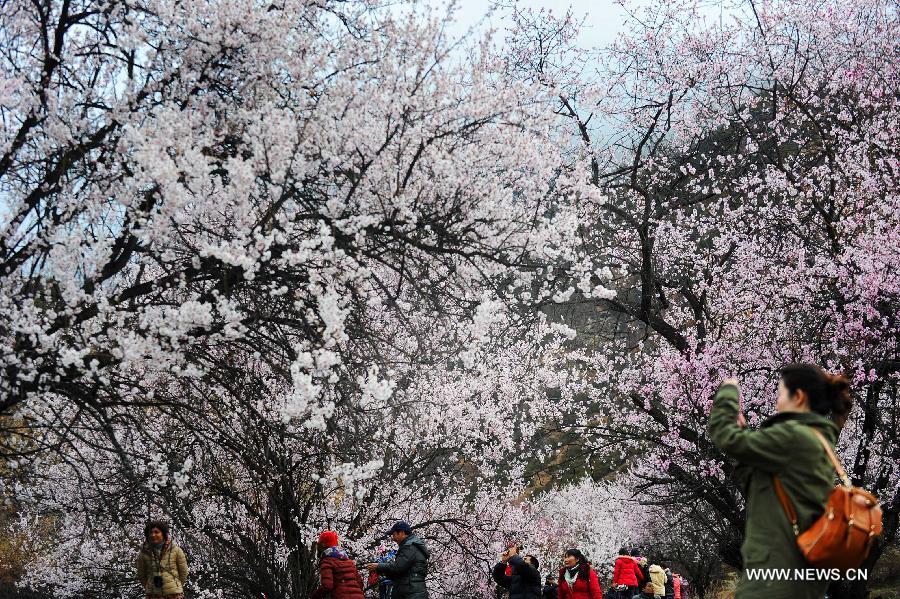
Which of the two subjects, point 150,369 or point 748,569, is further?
point 150,369

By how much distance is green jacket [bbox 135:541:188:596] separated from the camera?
8.00 metres

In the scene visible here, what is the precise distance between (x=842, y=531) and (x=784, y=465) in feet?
1.10

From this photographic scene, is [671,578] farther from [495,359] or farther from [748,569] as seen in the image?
[748,569]

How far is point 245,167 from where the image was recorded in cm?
534

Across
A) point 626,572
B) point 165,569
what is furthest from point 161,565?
point 626,572

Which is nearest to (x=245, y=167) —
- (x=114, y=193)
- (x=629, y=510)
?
(x=114, y=193)

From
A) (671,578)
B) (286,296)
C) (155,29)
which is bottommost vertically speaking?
(671,578)

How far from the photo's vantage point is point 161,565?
8039 mm

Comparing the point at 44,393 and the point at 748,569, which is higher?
the point at 44,393

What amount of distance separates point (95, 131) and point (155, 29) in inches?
35.4

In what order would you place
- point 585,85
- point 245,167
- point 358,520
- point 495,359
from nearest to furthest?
point 245,167 < point 358,520 < point 585,85 < point 495,359

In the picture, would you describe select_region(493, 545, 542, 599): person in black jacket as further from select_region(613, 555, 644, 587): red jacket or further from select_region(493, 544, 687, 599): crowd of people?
select_region(613, 555, 644, 587): red jacket

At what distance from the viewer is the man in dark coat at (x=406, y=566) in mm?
8008

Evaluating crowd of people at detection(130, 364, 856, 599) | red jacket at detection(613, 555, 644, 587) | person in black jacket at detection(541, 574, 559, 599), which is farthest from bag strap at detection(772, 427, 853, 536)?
person in black jacket at detection(541, 574, 559, 599)
